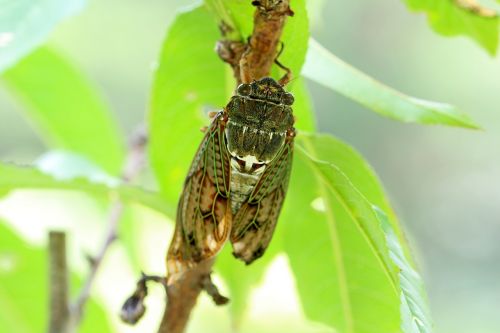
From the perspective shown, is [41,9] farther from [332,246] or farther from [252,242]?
[332,246]

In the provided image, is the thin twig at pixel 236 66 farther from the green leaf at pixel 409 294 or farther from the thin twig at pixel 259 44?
the green leaf at pixel 409 294

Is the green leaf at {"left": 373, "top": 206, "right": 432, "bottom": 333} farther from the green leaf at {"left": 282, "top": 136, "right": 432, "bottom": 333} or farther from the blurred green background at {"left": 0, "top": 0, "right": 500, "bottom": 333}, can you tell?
the blurred green background at {"left": 0, "top": 0, "right": 500, "bottom": 333}

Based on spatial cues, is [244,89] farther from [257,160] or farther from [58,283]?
[58,283]

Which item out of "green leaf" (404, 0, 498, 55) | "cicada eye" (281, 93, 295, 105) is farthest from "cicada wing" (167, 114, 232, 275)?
"green leaf" (404, 0, 498, 55)

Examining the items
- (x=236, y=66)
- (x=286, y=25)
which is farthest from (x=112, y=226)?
(x=286, y=25)

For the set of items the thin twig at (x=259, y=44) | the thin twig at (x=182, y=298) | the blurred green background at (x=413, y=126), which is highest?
the thin twig at (x=259, y=44)

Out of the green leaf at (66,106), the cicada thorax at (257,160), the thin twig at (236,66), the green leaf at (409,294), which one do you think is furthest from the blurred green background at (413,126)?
the green leaf at (409,294)
